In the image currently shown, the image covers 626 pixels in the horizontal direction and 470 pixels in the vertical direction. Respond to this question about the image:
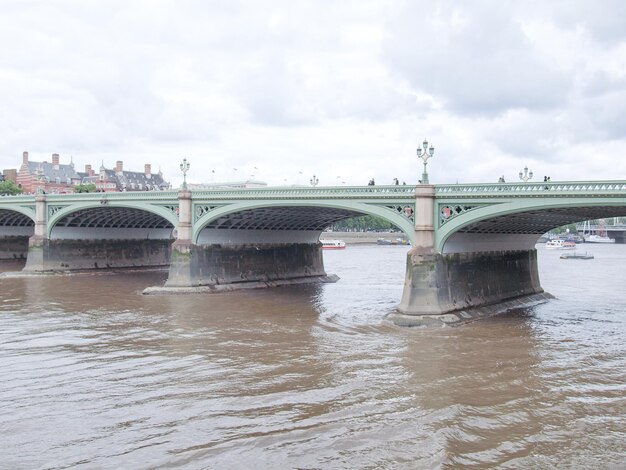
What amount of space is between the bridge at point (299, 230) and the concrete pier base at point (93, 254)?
9 cm

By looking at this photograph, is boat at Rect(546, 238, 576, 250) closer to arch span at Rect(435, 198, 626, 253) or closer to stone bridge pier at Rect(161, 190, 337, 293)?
stone bridge pier at Rect(161, 190, 337, 293)

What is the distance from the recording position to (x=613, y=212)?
33.0 m

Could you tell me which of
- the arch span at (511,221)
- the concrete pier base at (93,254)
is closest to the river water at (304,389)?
the arch span at (511,221)

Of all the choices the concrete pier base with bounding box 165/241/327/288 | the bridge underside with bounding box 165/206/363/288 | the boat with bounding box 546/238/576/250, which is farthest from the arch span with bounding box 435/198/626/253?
the boat with bounding box 546/238/576/250

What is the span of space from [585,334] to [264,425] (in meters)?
18.0

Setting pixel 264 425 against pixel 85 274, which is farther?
pixel 85 274

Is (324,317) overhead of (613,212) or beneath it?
beneath

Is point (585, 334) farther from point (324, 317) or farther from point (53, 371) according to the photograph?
point (53, 371)

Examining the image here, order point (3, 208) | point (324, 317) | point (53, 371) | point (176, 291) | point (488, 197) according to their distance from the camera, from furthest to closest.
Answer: point (3, 208)
point (176, 291)
point (324, 317)
point (488, 197)
point (53, 371)

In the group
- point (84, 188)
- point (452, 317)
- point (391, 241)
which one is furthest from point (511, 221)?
point (391, 241)

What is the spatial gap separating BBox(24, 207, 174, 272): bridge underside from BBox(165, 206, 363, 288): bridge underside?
1109 centimetres

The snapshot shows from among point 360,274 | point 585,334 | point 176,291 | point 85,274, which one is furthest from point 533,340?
point 85,274

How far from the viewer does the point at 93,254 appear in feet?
189

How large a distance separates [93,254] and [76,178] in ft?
211
